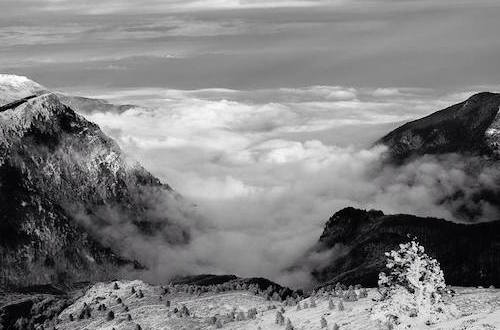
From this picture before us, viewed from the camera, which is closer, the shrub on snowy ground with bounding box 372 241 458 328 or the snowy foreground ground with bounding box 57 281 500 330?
the shrub on snowy ground with bounding box 372 241 458 328

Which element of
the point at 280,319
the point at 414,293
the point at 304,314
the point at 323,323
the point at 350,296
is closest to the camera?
the point at 414,293

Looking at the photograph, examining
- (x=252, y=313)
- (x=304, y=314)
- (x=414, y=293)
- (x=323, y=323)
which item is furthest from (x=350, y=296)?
(x=414, y=293)

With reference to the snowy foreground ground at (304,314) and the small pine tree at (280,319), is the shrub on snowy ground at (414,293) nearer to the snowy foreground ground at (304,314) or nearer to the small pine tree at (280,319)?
the snowy foreground ground at (304,314)

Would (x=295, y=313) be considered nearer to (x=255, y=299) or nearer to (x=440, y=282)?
(x=255, y=299)

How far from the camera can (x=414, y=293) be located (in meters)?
132

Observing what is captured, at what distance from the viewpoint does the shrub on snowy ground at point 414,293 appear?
13050 centimetres

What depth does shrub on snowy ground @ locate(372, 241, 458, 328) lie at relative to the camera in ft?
428

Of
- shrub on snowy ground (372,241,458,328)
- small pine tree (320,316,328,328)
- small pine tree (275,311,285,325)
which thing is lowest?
small pine tree (275,311,285,325)

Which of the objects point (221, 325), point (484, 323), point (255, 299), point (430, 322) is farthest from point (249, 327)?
point (484, 323)

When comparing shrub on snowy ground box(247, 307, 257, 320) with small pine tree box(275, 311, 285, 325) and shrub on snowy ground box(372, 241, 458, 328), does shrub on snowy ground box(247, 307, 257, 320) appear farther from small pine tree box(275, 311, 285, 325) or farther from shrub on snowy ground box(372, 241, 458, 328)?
shrub on snowy ground box(372, 241, 458, 328)

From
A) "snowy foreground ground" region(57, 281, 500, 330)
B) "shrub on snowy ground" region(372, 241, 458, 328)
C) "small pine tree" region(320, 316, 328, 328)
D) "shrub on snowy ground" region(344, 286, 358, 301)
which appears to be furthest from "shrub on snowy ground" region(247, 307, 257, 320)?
"shrub on snowy ground" region(372, 241, 458, 328)

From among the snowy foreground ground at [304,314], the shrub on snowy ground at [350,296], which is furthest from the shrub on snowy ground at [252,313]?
the shrub on snowy ground at [350,296]

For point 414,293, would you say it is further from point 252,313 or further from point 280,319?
point 252,313

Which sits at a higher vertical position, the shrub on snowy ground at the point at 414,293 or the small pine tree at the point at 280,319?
the shrub on snowy ground at the point at 414,293
